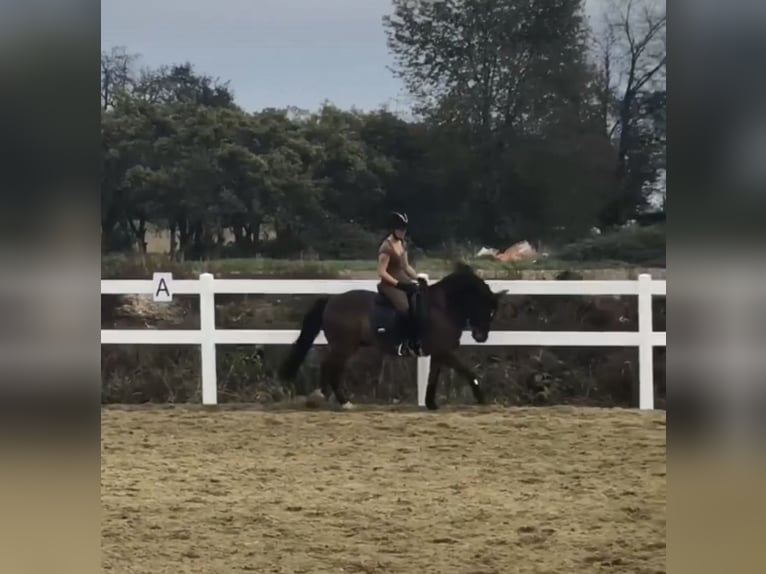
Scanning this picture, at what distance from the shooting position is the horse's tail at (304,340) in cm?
292

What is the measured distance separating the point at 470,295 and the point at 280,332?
0.63 metres

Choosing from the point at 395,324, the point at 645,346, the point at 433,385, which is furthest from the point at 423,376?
the point at 645,346

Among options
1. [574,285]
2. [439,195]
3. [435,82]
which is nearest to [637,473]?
[574,285]

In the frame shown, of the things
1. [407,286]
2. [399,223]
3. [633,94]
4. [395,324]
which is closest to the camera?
[633,94]

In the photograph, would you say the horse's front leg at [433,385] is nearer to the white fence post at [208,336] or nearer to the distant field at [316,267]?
the distant field at [316,267]

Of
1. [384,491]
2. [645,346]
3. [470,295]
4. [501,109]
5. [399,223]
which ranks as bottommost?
[384,491]

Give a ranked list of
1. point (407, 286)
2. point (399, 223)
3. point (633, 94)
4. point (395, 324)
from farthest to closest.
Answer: point (395, 324) → point (407, 286) → point (399, 223) → point (633, 94)

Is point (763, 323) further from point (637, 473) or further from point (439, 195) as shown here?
point (439, 195)

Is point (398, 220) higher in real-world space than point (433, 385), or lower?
higher

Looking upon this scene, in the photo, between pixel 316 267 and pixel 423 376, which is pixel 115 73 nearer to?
pixel 316 267

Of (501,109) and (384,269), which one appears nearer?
(501,109)

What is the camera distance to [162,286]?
295cm

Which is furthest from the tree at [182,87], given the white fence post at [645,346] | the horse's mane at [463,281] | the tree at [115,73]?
the white fence post at [645,346]

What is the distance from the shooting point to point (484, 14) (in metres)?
2.69
